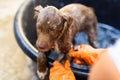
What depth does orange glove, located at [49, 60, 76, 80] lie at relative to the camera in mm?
1196

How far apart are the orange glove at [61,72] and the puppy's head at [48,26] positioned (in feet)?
0.46

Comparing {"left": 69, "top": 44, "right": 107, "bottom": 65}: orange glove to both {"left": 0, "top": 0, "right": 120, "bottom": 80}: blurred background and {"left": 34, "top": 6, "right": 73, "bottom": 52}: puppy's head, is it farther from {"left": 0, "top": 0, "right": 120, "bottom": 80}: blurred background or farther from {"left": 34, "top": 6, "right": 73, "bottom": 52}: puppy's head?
{"left": 0, "top": 0, "right": 120, "bottom": 80}: blurred background

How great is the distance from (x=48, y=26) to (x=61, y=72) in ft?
0.71

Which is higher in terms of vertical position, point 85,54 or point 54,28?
point 54,28

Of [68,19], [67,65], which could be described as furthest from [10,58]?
[68,19]

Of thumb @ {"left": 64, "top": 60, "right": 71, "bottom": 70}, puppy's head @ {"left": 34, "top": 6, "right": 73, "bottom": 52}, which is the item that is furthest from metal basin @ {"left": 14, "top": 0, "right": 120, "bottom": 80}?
puppy's head @ {"left": 34, "top": 6, "right": 73, "bottom": 52}

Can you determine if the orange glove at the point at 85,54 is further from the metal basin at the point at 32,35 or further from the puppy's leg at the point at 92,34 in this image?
the puppy's leg at the point at 92,34

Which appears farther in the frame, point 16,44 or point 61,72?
point 16,44

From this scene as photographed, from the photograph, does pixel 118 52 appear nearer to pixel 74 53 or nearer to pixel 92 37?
pixel 74 53

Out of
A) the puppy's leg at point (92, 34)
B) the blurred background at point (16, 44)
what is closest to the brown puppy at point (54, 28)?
the puppy's leg at point (92, 34)

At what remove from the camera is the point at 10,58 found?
1.79 metres

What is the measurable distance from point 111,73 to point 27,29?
1063 mm

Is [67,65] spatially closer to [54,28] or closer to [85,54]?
[85,54]

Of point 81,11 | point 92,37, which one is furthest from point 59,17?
point 92,37
